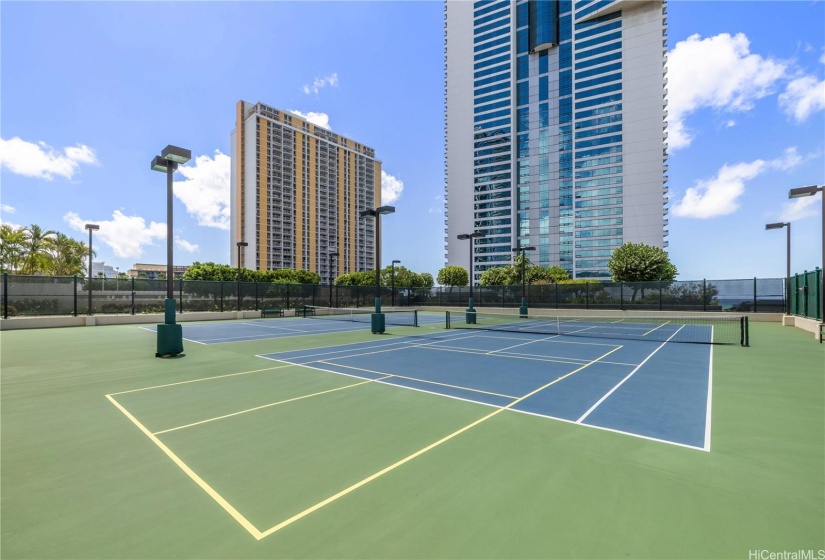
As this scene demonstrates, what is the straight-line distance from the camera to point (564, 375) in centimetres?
859

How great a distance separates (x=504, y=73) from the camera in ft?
356

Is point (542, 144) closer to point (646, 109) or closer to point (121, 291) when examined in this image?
point (646, 109)

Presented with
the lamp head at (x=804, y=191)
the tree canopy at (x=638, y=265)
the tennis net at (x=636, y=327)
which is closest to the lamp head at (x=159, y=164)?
the tennis net at (x=636, y=327)

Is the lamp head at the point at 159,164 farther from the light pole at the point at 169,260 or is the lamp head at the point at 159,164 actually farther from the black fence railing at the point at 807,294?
the black fence railing at the point at 807,294

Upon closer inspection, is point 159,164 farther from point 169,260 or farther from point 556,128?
point 556,128

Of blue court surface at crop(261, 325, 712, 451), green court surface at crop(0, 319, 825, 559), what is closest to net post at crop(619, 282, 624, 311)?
blue court surface at crop(261, 325, 712, 451)

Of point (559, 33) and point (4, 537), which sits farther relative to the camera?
point (559, 33)

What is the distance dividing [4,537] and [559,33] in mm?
129792

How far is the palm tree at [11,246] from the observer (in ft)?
117

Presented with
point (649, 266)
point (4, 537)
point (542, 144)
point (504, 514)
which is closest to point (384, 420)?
point (504, 514)

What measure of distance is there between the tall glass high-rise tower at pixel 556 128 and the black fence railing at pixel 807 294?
7594 centimetres

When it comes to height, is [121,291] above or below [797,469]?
above

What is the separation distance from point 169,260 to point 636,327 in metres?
24.5

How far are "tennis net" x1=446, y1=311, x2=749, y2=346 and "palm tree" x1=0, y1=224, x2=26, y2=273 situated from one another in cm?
4498
